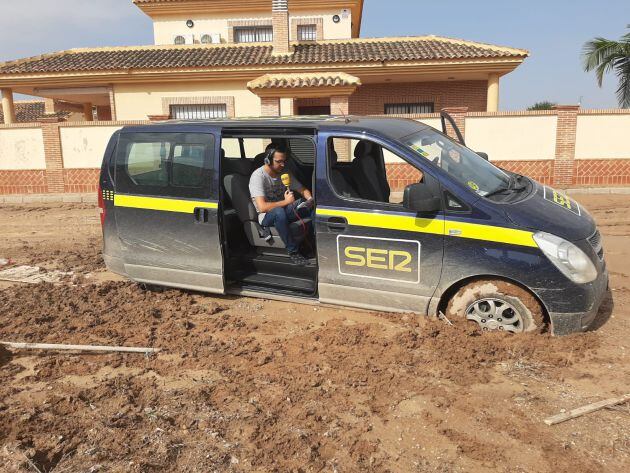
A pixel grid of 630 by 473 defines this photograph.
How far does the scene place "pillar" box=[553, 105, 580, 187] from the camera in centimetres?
1346

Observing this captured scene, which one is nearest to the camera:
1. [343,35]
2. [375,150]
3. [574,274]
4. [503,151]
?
[574,274]

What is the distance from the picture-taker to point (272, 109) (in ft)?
51.1

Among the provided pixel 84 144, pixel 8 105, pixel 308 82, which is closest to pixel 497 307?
pixel 308 82

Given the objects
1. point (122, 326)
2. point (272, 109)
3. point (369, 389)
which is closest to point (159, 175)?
point (122, 326)

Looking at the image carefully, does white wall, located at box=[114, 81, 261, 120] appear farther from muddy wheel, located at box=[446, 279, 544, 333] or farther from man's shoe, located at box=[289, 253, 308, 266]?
muddy wheel, located at box=[446, 279, 544, 333]

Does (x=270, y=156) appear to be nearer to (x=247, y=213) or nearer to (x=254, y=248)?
(x=247, y=213)

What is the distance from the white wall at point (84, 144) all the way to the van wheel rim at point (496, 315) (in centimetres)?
1280

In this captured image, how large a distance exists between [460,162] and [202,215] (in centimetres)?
259

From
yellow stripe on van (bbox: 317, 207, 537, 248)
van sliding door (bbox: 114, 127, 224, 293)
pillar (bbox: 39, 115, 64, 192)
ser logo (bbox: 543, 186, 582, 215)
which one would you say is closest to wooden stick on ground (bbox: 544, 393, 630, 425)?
yellow stripe on van (bbox: 317, 207, 537, 248)

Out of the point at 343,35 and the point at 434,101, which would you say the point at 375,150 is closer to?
the point at 434,101

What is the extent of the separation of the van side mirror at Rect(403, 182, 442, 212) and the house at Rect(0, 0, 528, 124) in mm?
11056

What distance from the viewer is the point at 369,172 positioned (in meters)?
5.30

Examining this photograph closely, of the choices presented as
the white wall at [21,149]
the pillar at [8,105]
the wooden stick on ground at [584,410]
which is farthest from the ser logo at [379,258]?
the pillar at [8,105]

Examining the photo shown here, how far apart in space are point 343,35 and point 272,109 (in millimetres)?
7658
